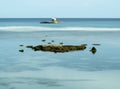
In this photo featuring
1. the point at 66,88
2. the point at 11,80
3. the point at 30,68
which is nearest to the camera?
the point at 66,88

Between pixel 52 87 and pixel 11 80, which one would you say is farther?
pixel 11 80

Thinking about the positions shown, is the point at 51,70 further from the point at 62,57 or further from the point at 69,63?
the point at 62,57

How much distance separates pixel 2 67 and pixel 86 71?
1028 centimetres

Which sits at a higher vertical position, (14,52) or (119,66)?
(119,66)

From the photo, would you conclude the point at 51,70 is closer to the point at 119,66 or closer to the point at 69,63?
the point at 69,63

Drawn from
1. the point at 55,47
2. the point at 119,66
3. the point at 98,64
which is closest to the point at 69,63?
the point at 98,64

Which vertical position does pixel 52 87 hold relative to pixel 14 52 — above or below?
above

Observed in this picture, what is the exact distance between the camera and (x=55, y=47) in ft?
182

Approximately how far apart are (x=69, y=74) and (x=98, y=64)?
24.2 ft

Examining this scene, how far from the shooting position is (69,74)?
37.2 meters

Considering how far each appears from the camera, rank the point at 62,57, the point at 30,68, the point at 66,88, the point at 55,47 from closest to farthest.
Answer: the point at 66,88 < the point at 30,68 < the point at 62,57 < the point at 55,47

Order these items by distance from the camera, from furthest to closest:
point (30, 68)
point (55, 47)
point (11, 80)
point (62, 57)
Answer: point (55, 47) → point (62, 57) → point (30, 68) → point (11, 80)

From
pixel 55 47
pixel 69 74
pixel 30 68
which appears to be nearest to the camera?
pixel 69 74

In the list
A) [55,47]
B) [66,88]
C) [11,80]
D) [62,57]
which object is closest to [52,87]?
[66,88]
